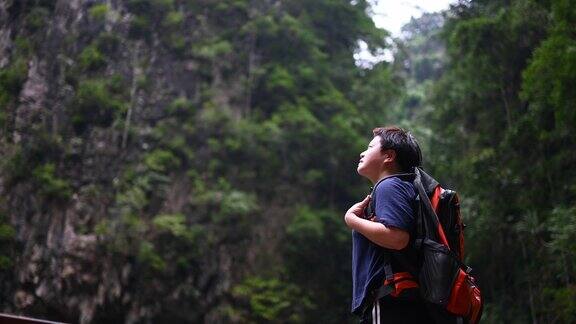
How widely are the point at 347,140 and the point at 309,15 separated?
4.29 metres

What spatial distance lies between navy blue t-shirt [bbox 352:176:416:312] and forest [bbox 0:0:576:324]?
6770 mm

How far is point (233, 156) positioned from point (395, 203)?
1180 cm

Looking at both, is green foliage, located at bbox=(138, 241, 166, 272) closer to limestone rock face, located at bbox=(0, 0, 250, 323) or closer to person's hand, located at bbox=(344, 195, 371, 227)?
limestone rock face, located at bbox=(0, 0, 250, 323)

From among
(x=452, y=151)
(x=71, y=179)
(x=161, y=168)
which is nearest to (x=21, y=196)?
(x=71, y=179)

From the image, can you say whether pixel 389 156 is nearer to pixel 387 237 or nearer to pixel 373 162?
pixel 373 162

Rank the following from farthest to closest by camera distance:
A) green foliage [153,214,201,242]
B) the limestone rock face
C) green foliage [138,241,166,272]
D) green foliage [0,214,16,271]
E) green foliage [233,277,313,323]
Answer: green foliage [153,214,201,242] → green foliage [233,277,313,323] → green foliage [138,241,166,272] → the limestone rock face → green foliage [0,214,16,271]

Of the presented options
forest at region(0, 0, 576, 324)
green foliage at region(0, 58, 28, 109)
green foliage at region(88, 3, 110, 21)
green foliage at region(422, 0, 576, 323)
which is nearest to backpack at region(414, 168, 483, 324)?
green foliage at region(422, 0, 576, 323)

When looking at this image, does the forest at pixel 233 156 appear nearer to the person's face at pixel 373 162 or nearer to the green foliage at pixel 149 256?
the green foliage at pixel 149 256

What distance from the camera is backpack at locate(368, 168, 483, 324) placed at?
1.45m

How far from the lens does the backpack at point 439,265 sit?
145cm

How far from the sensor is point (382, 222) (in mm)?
1504

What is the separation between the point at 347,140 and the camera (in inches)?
520

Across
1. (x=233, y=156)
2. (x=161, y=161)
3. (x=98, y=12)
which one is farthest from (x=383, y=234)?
(x=98, y=12)

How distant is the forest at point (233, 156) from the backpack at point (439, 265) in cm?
671
